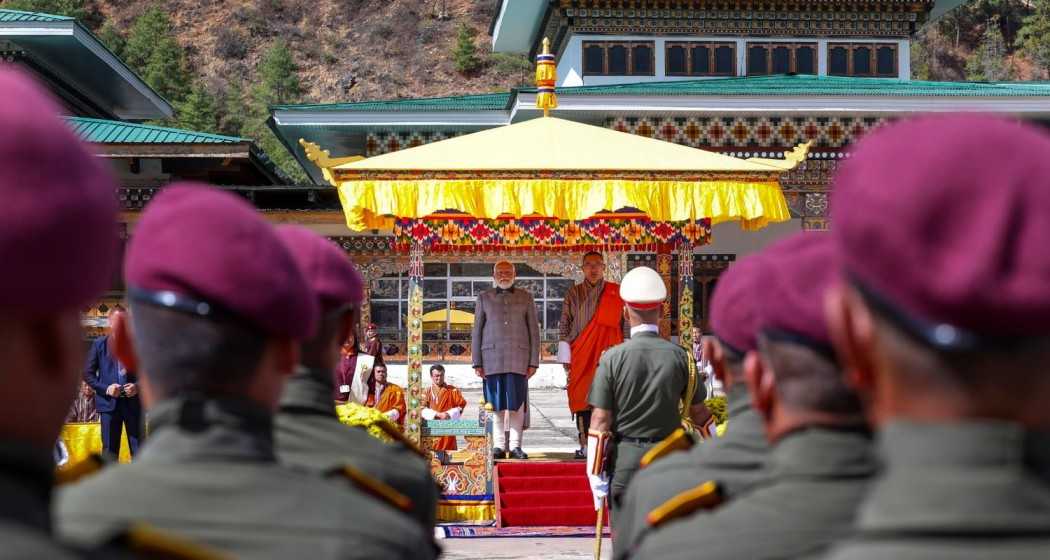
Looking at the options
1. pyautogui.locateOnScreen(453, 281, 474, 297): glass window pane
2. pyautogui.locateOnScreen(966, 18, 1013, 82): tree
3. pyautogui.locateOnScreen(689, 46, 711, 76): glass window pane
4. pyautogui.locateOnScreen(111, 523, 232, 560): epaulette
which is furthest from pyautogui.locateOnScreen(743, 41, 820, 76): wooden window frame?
pyautogui.locateOnScreen(966, 18, 1013, 82): tree

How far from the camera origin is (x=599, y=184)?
9.24m

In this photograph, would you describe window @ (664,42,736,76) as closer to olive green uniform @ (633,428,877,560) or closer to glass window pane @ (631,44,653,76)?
glass window pane @ (631,44,653,76)

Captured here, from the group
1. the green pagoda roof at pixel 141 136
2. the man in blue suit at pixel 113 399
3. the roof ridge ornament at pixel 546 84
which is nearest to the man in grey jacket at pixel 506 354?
the roof ridge ornament at pixel 546 84

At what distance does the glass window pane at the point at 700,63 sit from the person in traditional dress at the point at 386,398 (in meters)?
10.9

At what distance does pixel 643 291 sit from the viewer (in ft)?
21.0

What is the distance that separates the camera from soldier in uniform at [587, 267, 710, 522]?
614 cm

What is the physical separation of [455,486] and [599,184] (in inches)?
92.5

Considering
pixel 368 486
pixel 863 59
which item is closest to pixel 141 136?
pixel 863 59

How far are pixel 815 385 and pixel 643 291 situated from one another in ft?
14.4

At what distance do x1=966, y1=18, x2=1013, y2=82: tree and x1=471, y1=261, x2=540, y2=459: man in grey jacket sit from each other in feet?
168

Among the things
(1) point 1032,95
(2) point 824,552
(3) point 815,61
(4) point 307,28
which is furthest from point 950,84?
(4) point 307,28

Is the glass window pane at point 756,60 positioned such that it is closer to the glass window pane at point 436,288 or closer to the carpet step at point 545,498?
the glass window pane at point 436,288

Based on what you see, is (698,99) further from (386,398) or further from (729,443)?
(729,443)

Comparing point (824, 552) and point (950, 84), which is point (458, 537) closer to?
point (824, 552)
